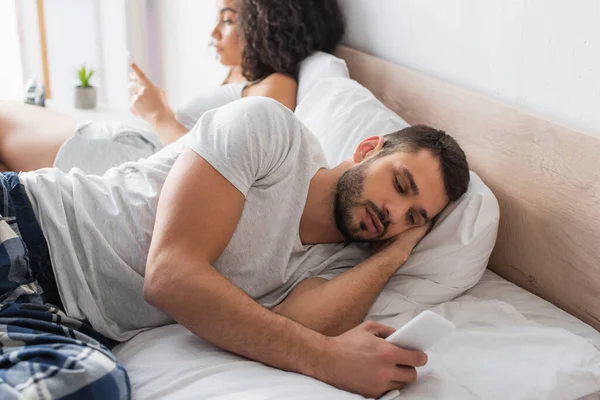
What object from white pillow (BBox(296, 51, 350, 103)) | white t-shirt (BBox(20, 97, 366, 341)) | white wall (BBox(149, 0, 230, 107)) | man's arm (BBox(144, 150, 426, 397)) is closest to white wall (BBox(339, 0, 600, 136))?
white pillow (BBox(296, 51, 350, 103))

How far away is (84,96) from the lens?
268 cm

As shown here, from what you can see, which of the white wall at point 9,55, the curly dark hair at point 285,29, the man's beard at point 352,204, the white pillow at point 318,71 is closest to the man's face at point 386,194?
the man's beard at point 352,204


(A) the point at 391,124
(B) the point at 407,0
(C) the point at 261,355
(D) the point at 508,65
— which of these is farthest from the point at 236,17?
(C) the point at 261,355

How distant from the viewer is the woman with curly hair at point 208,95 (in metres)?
1.86

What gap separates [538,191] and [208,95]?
1152 millimetres

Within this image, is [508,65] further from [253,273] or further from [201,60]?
[201,60]

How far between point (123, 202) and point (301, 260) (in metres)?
0.37

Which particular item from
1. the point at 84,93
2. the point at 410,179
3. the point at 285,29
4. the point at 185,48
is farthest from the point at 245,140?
the point at 185,48

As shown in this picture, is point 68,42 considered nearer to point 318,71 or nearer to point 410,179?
point 318,71

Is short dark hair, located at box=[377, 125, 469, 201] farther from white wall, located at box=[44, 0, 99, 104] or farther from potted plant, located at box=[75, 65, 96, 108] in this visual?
white wall, located at box=[44, 0, 99, 104]

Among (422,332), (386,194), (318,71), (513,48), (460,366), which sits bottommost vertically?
(460,366)

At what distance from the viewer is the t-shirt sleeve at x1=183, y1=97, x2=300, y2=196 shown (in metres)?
1.19

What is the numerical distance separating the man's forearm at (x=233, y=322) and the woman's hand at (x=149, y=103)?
1.13 metres

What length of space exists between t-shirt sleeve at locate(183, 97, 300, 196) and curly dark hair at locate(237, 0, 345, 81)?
0.81 m
